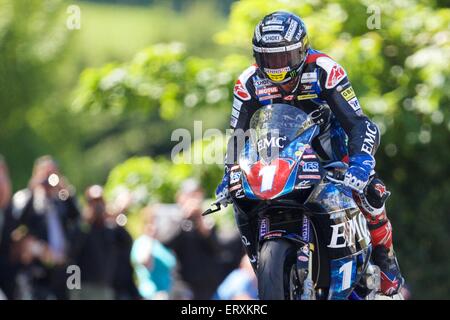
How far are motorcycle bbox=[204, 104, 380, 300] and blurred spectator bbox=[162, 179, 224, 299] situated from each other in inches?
193

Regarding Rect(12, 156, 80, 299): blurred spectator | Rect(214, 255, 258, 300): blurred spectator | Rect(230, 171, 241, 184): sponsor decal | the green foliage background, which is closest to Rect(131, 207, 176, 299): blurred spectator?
Rect(12, 156, 80, 299): blurred spectator

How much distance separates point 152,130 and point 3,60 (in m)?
24.1

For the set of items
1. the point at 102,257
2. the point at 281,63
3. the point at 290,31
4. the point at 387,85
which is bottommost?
the point at 102,257

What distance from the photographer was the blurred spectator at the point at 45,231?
12.3 meters

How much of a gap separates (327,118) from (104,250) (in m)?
4.73

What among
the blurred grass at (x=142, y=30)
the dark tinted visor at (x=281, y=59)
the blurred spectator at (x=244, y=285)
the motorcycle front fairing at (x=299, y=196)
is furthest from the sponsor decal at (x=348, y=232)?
the blurred grass at (x=142, y=30)

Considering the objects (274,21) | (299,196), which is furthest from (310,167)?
(274,21)

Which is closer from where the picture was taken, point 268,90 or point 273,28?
point 273,28

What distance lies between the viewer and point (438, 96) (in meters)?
15.1

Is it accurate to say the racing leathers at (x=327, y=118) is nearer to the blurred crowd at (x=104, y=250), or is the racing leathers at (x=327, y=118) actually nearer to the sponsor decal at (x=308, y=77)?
the sponsor decal at (x=308, y=77)

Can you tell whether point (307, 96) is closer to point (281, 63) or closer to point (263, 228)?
point (281, 63)

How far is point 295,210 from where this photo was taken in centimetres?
884

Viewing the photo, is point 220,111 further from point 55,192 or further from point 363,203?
point 363,203

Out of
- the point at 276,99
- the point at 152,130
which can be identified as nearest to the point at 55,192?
the point at 276,99
